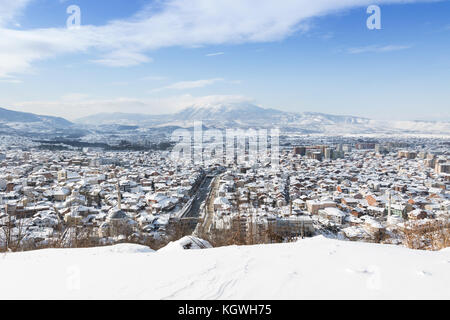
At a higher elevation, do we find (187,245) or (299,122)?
(299,122)

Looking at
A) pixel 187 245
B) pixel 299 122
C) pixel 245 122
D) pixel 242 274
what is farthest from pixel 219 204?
pixel 299 122

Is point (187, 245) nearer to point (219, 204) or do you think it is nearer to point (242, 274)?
point (242, 274)

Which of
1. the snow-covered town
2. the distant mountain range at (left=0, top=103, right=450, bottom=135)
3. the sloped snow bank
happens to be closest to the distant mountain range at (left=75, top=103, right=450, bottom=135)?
the distant mountain range at (left=0, top=103, right=450, bottom=135)

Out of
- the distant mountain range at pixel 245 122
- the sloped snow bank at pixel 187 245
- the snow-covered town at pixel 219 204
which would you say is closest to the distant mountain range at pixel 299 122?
the distant mountain range at pixel 245 122

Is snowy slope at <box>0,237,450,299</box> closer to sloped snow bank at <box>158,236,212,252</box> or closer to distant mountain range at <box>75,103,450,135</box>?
sloped snow bank at <box>158,236,212,252</box>

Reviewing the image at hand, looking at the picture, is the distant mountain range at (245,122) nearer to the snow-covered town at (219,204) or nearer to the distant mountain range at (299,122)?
the distant mountain range at (299,122)
